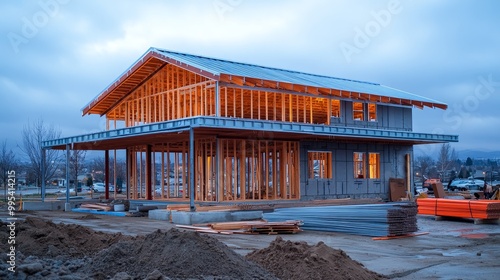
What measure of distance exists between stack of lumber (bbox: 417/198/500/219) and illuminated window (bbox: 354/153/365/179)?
751 cm

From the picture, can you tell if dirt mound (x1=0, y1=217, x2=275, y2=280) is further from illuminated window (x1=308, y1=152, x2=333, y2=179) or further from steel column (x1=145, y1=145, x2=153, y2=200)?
illuminated window (x1=308, y1=152, x2=333, y2=179)

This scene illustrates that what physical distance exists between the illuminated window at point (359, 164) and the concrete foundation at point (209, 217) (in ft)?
34.7

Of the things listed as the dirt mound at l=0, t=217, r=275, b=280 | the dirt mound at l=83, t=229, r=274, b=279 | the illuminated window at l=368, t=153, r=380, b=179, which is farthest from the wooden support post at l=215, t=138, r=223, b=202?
the dirt mound at l=83, t=229, r=274, b=279

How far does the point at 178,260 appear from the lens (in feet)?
30.0

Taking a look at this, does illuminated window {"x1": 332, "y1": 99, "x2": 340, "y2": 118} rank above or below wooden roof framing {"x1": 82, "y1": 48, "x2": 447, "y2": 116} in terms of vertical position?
below

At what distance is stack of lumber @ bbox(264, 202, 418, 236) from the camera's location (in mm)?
16844

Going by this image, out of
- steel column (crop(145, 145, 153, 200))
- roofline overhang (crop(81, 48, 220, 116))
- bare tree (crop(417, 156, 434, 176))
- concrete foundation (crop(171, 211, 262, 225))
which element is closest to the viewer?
concrete foundation (crop(171, 211, 262, 225))

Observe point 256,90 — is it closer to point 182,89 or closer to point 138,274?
point 182,89

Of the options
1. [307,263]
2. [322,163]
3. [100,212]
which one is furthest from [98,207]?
[307,263]

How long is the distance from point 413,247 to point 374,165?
17538 millimetres

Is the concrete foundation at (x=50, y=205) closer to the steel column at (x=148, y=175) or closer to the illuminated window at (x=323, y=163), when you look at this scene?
the steel column at (x=148, y=175)

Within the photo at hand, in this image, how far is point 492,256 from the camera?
1320 centimetres

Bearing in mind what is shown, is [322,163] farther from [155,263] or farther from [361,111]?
[155,263]

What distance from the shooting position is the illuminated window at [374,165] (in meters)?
31.9
